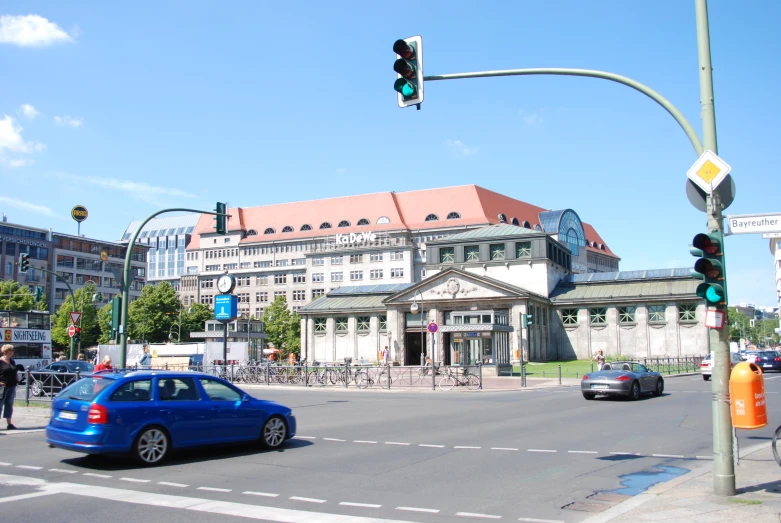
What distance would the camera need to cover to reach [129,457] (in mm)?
11188

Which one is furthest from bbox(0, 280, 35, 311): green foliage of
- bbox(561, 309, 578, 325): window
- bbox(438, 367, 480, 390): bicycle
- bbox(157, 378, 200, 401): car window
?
bbox(157, 378, 200, 401): car window

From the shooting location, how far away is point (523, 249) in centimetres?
6975

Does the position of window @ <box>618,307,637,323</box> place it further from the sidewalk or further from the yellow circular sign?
the yellow circular sign

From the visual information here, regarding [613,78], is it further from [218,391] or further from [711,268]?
[218,391]

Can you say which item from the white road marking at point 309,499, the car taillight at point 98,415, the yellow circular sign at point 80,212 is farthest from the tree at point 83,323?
the white road marking at point 309,499

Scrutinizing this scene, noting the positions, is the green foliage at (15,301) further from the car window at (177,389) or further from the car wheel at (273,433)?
the car window at (177,389)

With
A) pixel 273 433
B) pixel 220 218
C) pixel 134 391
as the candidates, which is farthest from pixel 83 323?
pixel 134 391

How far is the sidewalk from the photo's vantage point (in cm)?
715

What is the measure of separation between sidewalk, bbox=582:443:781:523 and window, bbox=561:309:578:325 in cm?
5988

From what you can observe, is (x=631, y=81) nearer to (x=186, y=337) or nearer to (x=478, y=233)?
(x=478, y=233)

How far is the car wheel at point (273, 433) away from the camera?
1276 cm

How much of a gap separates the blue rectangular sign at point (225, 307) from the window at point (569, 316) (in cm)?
4818

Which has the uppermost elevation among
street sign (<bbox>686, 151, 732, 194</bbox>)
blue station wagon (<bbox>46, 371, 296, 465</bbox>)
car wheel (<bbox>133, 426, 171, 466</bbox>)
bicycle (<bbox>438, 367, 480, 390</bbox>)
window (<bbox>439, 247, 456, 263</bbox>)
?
window (<bbox>439, 247, 456, 263</bbox>)

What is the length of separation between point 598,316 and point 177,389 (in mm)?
60701
